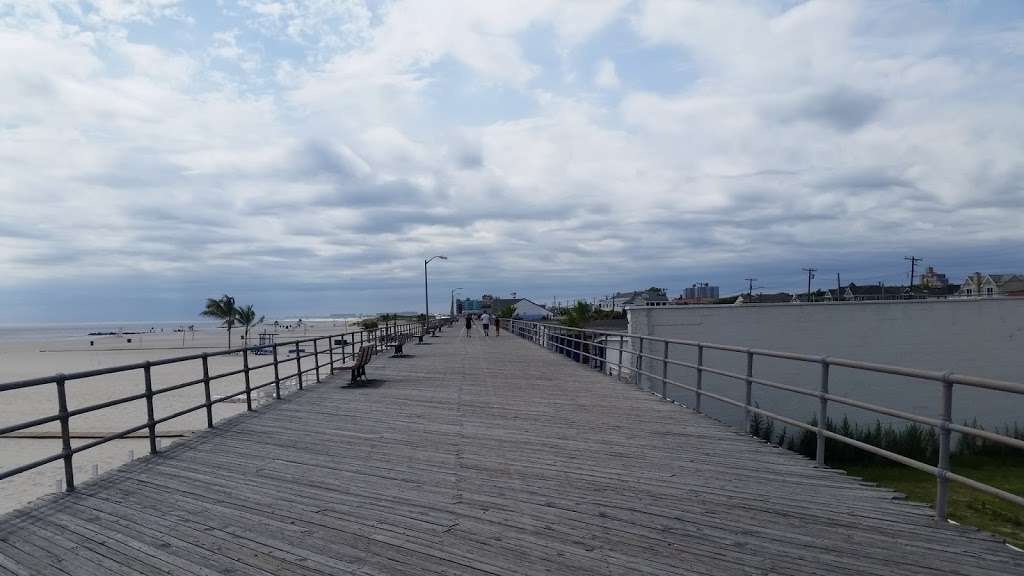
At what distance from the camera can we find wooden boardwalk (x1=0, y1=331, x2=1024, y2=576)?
14.3ft

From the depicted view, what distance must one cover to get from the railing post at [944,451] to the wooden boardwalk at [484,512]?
140 millimetres

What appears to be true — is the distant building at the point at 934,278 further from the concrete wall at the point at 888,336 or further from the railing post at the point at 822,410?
the railing post at the point at 822,410

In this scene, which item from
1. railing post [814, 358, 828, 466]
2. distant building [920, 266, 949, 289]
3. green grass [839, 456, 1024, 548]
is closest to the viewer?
railing post [814, 358, 828, 466]

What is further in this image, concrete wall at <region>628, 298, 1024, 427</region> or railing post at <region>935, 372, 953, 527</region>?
concrete wall at <region>628, 298, 1024, 427</region>

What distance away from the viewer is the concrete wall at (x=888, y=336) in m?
23.9

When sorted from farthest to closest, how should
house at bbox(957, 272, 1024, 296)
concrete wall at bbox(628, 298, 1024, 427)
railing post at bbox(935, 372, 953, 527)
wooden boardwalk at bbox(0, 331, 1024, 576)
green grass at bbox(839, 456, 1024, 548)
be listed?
house at bbox(957, 272, 1024, 296), concrete wall at bbox(628, 298, 1024, 427), green grass at bbox(839, 456, 1024, 548), railing post at bbox(935, 372, 953, 527), wooden boardwalk at bbox(0, 331, 1024, 576)

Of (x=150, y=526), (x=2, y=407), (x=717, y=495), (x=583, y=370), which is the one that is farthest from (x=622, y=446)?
(x=2, y=407)

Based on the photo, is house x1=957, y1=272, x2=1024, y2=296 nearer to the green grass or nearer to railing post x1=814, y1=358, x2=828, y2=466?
the green grass

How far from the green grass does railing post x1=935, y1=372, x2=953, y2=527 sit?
496cm

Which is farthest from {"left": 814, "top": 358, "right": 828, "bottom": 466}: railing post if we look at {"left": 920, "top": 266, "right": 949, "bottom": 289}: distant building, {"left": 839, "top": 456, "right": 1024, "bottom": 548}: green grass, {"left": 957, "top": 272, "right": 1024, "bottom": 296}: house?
{"left": 920, "top": 266, "right": 949, "bottom": 289}: distant building

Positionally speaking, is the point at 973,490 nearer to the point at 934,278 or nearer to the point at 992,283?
the point at 992,283

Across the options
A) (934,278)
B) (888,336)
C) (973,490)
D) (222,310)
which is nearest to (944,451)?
(973,490)

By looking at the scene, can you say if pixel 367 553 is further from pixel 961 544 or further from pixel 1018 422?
pixel 1018 422

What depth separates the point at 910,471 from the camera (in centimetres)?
1664
